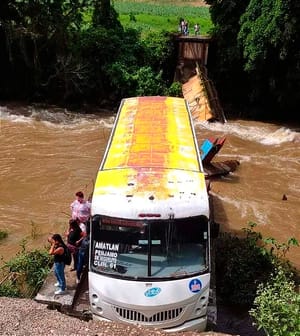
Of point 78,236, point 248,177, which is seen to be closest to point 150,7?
point 248,177

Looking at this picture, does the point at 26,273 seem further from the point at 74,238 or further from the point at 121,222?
the point at 121,222

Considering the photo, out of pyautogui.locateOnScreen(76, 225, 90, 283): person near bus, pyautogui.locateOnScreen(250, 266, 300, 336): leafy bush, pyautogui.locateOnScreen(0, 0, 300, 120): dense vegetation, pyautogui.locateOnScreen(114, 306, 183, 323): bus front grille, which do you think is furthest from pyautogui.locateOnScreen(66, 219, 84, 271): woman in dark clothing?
pyautogui.locateOnScreen(0, 0, 300, 120): dense vegetation

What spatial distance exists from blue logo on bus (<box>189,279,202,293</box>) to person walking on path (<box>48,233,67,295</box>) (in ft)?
8.63

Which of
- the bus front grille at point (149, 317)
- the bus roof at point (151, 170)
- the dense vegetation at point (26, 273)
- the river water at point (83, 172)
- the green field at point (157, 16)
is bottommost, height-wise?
the river water at point (83, 172)

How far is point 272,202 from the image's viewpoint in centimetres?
1756

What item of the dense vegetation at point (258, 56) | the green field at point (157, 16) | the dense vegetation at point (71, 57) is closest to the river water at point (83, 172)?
the dense vegetation at point (258, 56)

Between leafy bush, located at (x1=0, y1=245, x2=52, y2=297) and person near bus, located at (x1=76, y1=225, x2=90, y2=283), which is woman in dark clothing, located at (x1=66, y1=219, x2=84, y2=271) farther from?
leafy bush, located at (x1=0, y1=245, x2=52, y2=297)

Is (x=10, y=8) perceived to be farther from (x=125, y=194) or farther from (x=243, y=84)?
(x=125, y=194)

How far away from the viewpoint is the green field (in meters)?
34.2

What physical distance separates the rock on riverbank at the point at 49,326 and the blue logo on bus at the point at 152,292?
557 mm

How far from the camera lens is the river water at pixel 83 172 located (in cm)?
1567

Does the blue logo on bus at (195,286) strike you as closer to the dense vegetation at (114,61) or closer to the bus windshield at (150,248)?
the bus windshield at (150,248)

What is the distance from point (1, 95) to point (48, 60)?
312 cm

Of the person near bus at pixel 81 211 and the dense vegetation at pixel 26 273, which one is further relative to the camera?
the person near bus at pixel 81 211
